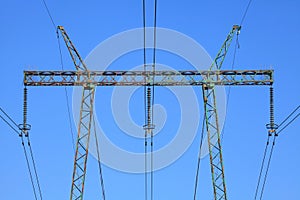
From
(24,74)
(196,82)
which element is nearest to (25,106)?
(24,74)

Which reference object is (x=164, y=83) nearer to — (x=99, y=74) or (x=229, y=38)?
(x=99, y=74)

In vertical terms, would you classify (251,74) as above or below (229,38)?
below

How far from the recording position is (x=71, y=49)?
71.2 m

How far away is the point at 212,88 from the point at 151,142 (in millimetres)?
6588

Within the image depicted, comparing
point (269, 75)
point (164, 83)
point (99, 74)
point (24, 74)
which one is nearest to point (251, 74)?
point (269, 75)

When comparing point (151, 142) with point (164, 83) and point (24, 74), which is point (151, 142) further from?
point (24, 74)

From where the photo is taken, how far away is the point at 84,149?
228 feet

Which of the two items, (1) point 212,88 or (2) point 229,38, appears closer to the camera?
(1) point 212,88

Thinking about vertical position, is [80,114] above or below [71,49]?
below

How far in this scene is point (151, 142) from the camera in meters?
69.9

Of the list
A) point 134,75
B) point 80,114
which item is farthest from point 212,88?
point 80,114

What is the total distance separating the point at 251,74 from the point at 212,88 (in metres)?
3.07

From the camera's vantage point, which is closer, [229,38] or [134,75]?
[134,75]

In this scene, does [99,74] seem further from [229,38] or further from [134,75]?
[229,38]
